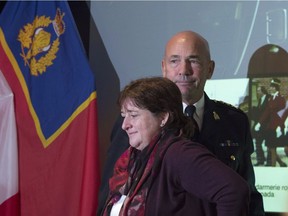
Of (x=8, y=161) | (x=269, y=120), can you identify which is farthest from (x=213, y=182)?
(x=8, y=161)

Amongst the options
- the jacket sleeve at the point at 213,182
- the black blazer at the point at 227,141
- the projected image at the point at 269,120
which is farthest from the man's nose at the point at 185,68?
the projected image at the point at 269,120

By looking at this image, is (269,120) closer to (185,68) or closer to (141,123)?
(185,68)

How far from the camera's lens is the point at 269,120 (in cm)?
217

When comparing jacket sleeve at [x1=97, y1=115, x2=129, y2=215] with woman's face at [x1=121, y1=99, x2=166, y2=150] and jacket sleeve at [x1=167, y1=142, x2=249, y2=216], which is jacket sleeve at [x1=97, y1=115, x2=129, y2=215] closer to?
woman's face at [x1=121, y1=99, x2=166, y2=150]

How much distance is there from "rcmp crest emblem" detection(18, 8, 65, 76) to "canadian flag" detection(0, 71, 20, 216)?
0.70ft

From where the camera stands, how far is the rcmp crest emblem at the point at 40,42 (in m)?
2.36

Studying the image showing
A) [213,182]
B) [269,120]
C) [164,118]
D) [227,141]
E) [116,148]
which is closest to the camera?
[213,182]

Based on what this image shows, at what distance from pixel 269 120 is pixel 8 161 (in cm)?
121

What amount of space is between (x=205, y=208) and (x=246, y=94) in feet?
3.60

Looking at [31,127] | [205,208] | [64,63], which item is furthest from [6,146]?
[205,208]

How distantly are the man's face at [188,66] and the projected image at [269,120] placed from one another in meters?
0.57

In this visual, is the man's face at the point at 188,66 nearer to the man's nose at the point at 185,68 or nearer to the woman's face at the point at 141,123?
→ the man's nose at the point at 185,68

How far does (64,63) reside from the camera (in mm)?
2361

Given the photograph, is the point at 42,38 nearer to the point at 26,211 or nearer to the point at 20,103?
the point at 20,103
